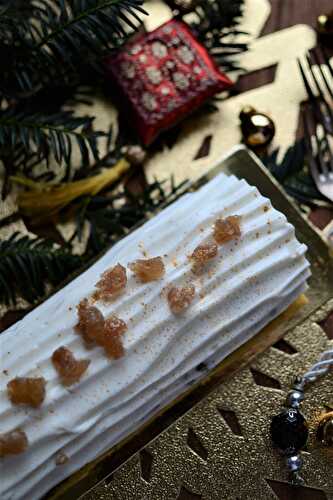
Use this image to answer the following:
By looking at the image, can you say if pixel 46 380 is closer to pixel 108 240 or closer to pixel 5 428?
pixel 5 428

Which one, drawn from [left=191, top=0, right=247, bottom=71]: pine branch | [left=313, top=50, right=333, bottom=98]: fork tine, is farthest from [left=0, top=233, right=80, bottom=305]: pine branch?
[left=313, top=50, right=333, bottom=98]: fork tine

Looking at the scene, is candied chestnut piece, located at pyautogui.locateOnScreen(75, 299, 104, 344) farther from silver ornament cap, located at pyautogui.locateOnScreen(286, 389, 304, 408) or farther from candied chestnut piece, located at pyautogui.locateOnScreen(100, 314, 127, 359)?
silver ornament cap, located at pyautogui.locateOnScreen(286, 389, 304, 408)

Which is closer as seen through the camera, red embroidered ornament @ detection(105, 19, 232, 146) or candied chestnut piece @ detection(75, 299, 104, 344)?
candied chestnut piece @ detection(75, 299, 104, 344)

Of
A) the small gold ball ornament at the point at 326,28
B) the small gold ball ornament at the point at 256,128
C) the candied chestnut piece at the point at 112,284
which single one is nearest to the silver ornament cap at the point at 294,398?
the candied chestnut piece at the point at 112,284

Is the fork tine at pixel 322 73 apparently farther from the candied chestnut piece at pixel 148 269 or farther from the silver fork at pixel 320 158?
the candied chestnut piece at pixel 148 269

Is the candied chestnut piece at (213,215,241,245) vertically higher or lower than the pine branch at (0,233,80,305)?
lower

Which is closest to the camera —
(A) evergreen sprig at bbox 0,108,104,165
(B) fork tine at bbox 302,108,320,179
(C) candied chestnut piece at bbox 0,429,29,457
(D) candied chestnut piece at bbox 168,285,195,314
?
(C) candied chestnut piece at bbox 0,429,29,457

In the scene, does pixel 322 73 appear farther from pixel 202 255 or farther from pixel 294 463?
pixel 294 463
